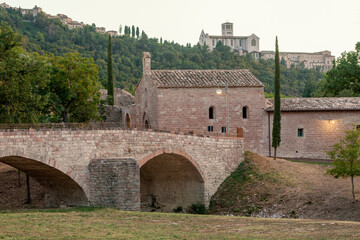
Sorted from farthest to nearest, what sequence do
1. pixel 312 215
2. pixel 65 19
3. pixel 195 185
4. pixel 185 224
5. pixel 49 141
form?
1. pixel 65 19
2. pixel 195 185
3. pixel 312 215
4. pixel 49 141
5. pixel 185 224

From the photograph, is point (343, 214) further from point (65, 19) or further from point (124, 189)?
point (65, 19)

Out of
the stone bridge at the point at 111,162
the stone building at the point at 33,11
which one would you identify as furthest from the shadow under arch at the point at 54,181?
the stone building at the point at 33,11

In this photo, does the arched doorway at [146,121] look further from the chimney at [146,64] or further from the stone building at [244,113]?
the chimney at [146,64]

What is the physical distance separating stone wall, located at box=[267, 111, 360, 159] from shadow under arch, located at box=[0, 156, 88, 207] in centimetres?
1940

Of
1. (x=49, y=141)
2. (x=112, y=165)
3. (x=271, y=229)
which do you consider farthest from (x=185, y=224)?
(x=49, y=141)

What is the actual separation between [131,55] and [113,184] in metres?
88.6

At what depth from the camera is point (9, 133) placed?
83.5 ft

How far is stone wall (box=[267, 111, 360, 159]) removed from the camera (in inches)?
1704

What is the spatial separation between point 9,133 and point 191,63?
8287 cm

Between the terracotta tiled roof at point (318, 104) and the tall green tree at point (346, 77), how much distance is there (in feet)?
46.0

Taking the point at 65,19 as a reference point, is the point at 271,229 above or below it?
below

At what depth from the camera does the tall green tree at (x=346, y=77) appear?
59156mm

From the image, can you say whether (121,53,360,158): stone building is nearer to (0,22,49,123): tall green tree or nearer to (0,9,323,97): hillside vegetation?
(0,22,49,123): tall green tree

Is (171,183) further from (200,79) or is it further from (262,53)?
(262,53)
